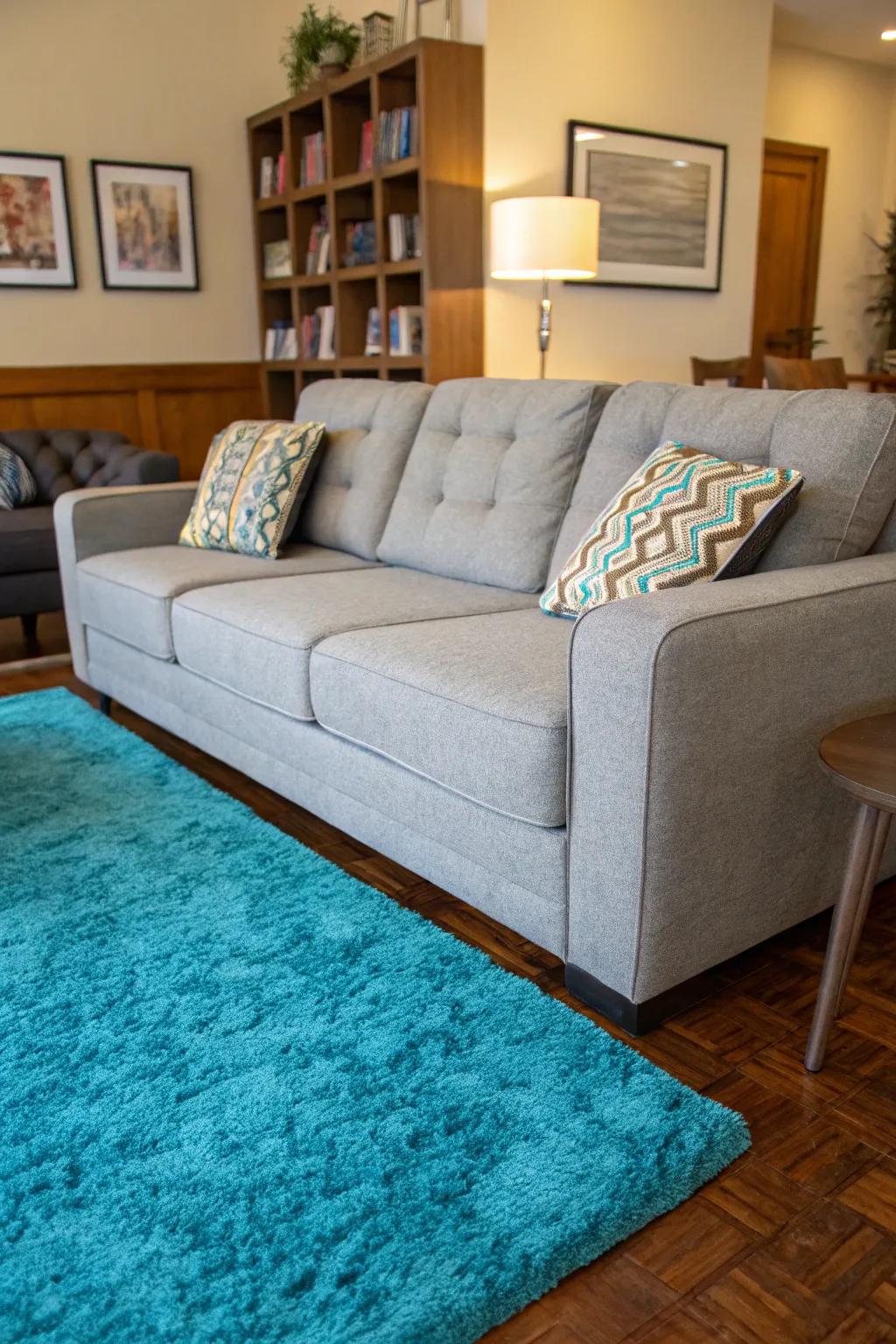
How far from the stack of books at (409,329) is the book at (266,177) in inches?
49.8

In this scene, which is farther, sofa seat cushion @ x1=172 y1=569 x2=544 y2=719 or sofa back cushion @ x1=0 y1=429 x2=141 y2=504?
sofa back cushion @ x1=0 y1=429 x2=141 y2=504

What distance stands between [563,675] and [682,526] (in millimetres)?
356

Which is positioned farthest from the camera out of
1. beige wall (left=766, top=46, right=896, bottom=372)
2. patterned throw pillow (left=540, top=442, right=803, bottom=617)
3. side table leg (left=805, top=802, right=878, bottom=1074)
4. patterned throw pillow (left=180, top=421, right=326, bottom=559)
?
beige wall (left=766, top=46, right=896, bottom=372)

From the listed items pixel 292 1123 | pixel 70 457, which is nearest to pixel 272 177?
pixel 70 457

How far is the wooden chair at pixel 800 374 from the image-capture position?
13.3 feet

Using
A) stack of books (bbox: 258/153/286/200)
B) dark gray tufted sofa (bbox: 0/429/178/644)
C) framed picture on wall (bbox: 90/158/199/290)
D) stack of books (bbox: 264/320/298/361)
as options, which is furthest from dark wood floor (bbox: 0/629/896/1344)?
stack of books (bbox: 258/153/286/200)

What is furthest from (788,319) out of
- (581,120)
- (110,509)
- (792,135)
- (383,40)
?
(110,509)

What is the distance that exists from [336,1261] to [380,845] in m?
0.92

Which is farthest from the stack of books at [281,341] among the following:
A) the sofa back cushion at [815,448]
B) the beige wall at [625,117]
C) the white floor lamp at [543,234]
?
the sofa back cushion at [815,448]

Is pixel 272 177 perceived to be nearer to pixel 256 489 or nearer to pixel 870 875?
pixel 256 489

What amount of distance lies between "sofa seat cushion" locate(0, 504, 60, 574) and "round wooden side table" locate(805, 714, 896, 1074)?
2995 millimetres

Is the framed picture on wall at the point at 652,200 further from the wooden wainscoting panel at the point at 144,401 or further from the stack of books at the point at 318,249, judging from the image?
the wooden wainscoting panel at the point at 144,401

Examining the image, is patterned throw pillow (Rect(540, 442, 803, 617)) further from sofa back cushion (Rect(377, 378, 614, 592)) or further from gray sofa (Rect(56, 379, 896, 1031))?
sofa back cushion (Rect(377, 378, 614, 592))

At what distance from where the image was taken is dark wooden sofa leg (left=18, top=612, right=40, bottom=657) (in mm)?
Result: 3900
